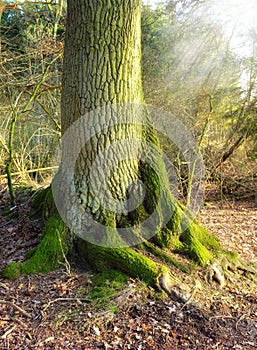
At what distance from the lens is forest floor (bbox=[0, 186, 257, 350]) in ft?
7.66

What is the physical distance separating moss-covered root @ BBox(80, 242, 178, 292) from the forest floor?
98 millimetres

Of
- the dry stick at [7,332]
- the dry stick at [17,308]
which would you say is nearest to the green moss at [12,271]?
the dry stick at [17,308]

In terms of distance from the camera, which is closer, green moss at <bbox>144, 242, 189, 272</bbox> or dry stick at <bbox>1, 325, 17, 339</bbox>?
→ dry stick at <bbox>1, 325, 17, 339</bbox>

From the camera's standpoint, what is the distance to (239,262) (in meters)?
3.43

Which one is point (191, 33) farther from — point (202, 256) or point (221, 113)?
point (202, 256)

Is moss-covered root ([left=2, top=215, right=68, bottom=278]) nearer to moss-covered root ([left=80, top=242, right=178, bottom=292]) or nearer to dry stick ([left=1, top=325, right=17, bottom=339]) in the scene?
moss-covered root ([left=80, top=242, right=178, bottom=292])

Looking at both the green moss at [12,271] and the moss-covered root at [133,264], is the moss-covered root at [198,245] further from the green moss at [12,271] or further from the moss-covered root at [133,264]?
the green moss at [12,271]

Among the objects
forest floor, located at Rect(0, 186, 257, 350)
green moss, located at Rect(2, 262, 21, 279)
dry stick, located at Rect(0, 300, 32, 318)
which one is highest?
green moss, located at Rect(2, 262, 21, 279)

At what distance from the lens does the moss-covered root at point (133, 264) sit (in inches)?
112

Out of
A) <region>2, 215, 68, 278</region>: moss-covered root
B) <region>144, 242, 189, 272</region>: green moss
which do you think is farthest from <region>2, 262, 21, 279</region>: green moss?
<region>144, 242, 189, 272</region>: green moss

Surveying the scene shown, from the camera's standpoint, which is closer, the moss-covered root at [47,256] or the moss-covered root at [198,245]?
the moss-covered root at [47,256]

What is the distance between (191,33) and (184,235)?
18.3 feet

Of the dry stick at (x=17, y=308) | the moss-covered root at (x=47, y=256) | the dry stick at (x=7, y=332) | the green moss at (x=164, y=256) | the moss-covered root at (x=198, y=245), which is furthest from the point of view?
the moss-covered root at (x=198, y=245)

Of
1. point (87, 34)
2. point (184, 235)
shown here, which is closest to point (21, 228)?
point (184, 235)
